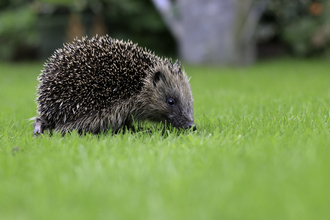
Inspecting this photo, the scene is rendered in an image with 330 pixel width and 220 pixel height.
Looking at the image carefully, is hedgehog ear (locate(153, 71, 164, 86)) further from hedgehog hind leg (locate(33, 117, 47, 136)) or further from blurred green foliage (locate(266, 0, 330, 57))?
blurred green foliage (locate(266, 0, 330, 57))

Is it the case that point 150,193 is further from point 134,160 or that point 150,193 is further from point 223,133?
point 223,133

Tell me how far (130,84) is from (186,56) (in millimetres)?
12021

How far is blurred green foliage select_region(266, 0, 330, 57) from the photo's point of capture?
16703mm

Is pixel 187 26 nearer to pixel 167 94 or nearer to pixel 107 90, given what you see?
pixel 167 94

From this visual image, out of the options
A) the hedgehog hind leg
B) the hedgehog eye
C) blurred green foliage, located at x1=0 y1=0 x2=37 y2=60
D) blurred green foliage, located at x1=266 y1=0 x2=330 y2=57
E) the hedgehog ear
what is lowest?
blurred green foliage, located at x1=266 y1=0 x2=330 y2=57

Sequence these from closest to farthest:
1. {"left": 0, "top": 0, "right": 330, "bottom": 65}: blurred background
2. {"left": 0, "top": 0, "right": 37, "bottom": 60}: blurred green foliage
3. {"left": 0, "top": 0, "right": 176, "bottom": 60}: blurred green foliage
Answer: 1. {"left": 0, "top": 0, "right": 330, "bottom": 65}: blurred background
2. {"left": 0, "top": 0, "right": 37, "bottom": 60}: blurred green foliage
3. {"left": 0, "top": 0, "right": 176, "bottom": 60}: blurred green foliage

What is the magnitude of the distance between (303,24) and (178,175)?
16.1 m

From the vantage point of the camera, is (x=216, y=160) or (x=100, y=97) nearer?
(x=216, y=160)

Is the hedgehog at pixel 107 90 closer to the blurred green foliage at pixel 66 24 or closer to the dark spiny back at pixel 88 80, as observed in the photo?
the dark spiny back at pixel 88 80

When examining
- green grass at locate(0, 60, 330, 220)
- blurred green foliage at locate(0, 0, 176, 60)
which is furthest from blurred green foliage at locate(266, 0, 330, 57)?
green grass at locate(0, 60, 330, 220)

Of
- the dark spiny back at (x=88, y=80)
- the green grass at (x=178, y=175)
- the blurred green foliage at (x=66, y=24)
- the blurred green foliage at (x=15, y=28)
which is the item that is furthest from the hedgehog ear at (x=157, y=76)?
the blurred green foliage at (x=15, y=28)

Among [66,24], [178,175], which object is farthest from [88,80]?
[66,24]

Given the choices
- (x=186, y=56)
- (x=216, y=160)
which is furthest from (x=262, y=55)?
(x=216, y=160)

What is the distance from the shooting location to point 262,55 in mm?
19500
